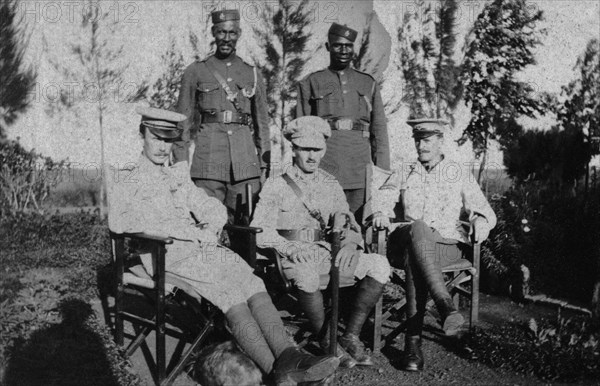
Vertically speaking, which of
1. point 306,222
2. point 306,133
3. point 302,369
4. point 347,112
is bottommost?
point 302,369

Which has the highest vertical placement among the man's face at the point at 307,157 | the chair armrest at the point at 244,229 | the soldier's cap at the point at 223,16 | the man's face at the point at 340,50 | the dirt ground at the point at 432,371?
the soldier's cap at the point at 223,16

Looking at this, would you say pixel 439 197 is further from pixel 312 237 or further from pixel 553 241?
pixel 553 241

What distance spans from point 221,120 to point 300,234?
137 centimetres

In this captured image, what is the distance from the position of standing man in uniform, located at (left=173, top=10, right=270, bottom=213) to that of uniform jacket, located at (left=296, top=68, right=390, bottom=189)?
50 centimetres

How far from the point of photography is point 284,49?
10.4 m

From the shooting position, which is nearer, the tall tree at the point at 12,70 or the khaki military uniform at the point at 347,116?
the khaki military uniform at the point at 347,116

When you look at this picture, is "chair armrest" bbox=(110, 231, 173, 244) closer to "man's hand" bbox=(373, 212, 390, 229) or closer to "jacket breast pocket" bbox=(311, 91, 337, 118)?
"man's hand" bbox=(373, 212, 390, 229)

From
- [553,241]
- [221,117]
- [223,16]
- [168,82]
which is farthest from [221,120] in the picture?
[168,82]

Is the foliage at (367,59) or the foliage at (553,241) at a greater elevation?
the foliage at (367,59)

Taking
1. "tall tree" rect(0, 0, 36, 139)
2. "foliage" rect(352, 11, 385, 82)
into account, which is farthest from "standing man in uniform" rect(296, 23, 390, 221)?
"tall tree" rect(0, 0, 36, 139)

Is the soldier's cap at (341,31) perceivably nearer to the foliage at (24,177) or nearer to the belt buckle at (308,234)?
the belt buckle at (308,234)

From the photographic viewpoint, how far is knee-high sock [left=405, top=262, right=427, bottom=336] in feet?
13.4

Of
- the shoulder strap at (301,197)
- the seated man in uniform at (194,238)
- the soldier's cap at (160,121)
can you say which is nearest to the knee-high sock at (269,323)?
the seated man in uniform at (194,238)

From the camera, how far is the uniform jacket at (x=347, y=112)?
16.7ft
